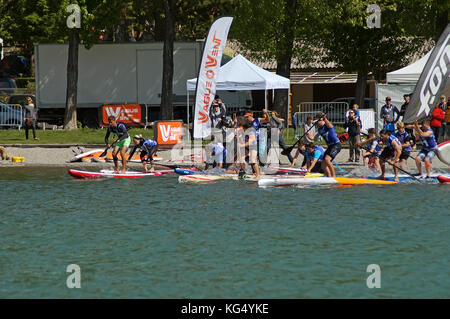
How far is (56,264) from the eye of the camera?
12820 millimetres

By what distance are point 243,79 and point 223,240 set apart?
54.0 ft

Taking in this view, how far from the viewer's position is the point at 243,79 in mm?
30547

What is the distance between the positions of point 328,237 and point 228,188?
22.7 ft

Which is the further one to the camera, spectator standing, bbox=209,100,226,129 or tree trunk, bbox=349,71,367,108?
tree trunk, bbox=349,71,367,108

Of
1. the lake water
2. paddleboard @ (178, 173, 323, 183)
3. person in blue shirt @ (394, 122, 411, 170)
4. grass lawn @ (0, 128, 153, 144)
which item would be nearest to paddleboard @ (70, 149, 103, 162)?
grass lawn @ (0, 128, 153, 144)

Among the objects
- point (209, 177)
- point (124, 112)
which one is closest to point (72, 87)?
point (124, 112)

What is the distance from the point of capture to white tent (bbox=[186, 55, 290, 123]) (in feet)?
99.9

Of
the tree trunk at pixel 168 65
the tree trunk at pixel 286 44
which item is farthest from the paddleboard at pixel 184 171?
the tree trunk at pixel 286 44

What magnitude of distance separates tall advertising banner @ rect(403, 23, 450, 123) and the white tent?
9960 millimetres

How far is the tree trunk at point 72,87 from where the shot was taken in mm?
37719

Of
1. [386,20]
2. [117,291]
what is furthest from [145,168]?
[386,20]

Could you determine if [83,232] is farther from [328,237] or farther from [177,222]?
[328,237]

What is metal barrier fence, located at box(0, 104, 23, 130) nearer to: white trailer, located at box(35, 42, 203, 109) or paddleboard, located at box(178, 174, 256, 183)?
white trailer, located at box(35, 42, 203, 109)

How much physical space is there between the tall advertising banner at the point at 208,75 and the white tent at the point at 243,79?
4.95 meters
